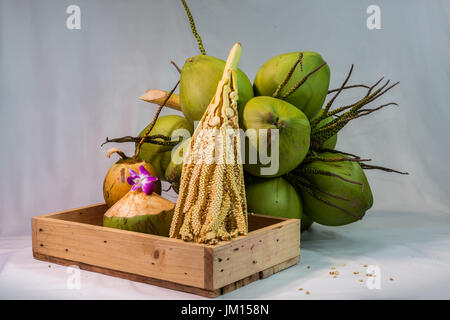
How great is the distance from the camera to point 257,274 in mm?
1251

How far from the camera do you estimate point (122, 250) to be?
4.09 feet

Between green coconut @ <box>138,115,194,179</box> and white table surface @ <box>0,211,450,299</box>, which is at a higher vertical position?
green coconut @ <box>138,115,194,179</box>

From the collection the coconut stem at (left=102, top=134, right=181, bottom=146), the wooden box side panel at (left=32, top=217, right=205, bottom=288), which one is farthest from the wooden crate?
the coconut stem at (left=102, top=134, right=181, bottom=146)

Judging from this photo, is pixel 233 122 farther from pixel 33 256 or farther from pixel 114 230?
pixel 33 256

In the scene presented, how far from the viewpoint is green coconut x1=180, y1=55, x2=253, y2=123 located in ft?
4.72

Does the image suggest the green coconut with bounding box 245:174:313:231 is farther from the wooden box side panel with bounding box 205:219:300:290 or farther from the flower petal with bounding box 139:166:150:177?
the flower petal with bounding box 139:166:150:177

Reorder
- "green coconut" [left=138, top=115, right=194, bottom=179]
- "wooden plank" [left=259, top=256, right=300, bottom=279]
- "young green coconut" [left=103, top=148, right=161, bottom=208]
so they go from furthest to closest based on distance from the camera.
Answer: "green coconut" [left=138, top=115, right=194, bottom=179] < "young green coconut" [left=103, top=148, right=161, bottom=208] < "wooden plank" [left=259, top=256, right=300, bottom=279]

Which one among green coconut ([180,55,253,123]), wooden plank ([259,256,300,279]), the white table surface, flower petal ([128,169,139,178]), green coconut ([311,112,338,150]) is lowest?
the white table surface

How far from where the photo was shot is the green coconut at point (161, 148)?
1.58m

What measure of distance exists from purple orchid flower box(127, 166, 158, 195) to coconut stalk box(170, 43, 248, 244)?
125mm

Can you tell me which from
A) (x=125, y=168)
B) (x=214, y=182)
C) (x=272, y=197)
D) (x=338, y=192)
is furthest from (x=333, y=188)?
(x=125, y=168)

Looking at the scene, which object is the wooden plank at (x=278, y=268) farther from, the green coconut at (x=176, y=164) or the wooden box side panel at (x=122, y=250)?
the green coconut at (x=176, y=164)

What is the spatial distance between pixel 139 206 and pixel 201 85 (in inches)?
12.6

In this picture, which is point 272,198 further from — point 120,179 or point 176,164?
point 120,179
